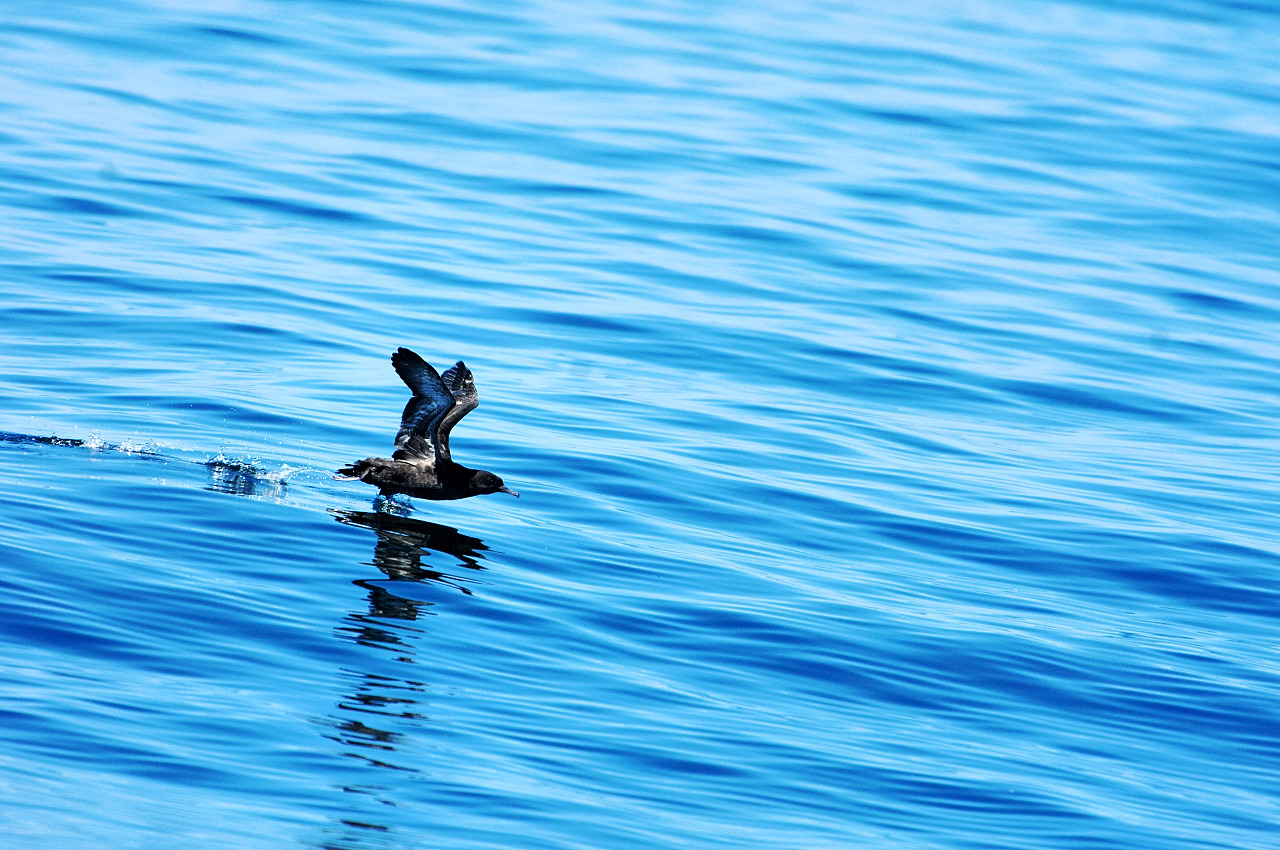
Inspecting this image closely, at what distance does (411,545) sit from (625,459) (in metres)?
2.76

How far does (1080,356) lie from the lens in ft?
57.7

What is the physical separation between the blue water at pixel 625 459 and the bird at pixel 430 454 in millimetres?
336

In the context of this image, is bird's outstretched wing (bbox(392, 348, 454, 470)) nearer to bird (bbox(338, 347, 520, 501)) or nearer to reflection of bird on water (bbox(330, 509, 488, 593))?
bird (bbox(338, 347, 520, 501))

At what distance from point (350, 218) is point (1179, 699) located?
42.5 ft

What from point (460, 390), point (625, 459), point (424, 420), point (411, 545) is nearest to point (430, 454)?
point (424, 420)

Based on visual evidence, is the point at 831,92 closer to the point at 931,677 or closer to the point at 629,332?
the point at 629,332

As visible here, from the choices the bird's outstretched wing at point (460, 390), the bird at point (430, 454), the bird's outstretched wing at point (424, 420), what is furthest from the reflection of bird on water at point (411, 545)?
the bird's outstretched wing at point (460, 390)

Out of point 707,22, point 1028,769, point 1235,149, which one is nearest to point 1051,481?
point 1028,769

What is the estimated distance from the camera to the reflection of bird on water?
1019cm

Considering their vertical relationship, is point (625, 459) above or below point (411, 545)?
above

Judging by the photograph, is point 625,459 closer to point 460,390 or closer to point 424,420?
point 424,420

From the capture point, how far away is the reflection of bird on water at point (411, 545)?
10.2m

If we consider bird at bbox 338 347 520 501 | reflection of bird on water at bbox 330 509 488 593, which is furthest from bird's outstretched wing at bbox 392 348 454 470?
reflection of bird on water at bbox 330 509 488 593

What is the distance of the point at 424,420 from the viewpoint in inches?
449
